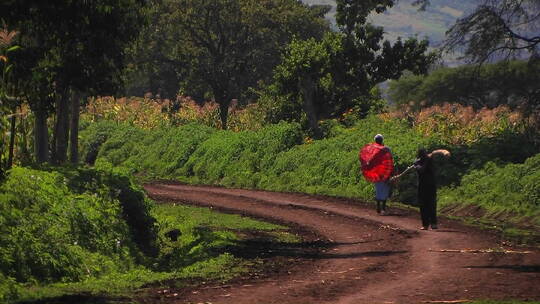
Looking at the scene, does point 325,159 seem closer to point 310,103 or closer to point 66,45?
point 310,103

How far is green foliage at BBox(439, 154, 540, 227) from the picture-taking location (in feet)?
78.8

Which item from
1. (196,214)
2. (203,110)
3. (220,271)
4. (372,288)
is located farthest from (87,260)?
(203,110)

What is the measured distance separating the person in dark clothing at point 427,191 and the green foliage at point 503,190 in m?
2.77

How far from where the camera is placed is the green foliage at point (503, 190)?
78.8 feet

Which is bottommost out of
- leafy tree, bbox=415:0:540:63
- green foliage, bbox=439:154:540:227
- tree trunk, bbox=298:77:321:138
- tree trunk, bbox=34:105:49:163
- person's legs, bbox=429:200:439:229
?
person's legs, bbox=429:200:439:229

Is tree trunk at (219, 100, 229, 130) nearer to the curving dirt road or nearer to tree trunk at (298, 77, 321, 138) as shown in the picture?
tree trunk at (298, 77, 321, 138)

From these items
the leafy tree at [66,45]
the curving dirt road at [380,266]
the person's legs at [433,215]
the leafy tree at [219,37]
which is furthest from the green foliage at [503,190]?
the leafy tree at [219,37]

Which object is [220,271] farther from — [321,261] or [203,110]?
[203,110]

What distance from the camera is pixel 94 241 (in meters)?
17.3

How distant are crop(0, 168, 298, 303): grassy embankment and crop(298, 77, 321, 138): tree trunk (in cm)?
1619

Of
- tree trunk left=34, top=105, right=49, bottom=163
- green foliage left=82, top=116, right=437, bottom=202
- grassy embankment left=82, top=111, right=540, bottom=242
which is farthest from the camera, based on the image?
green foliage left=82, top=116, right=437, bottom=202

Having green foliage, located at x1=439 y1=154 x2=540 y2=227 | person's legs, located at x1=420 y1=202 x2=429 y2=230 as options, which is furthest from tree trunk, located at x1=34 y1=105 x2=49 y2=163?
green foliage, located at x1=439 y1=154 x2=540 y2=227

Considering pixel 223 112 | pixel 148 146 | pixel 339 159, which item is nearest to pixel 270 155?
pixel 339 159

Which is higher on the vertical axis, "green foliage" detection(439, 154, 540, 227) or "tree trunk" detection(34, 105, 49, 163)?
"tree trunk" detection(34, 105, 49, 163)
